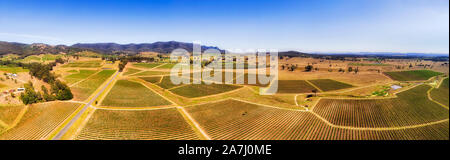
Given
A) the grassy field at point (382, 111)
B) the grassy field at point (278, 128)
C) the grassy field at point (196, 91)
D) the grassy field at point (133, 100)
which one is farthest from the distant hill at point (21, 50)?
the grassy field at point (382, 111)

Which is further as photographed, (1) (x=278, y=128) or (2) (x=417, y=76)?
(2) (x=417, y=76)

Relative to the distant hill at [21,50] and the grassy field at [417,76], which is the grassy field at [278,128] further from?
the distant hill at [21,50]

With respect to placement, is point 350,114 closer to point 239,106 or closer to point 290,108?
point 290,108

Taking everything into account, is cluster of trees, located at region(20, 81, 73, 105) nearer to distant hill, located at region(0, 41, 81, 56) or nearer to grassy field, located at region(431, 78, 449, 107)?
grassy field, located at region(431, 78, 449, 107)

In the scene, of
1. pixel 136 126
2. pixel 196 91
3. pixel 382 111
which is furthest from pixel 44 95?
pixel 382 111

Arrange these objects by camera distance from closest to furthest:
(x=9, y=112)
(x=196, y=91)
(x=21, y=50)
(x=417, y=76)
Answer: (x=9, y=112) < (x=196, y=91) < (x=417, y=76) < (x=21, y=50)

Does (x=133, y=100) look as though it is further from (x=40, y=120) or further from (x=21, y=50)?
(x=21, y=50)
